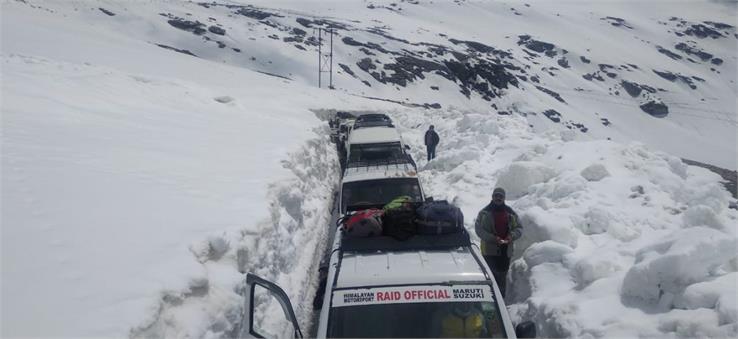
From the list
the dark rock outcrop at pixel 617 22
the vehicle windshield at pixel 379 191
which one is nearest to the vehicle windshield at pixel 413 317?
the vehicle windshield at pixel 379 191

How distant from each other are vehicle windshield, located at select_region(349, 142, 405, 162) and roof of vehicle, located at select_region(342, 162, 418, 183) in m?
2.39

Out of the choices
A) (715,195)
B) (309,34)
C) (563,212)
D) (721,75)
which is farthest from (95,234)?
(721,75)

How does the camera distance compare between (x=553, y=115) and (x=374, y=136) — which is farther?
(x=553, y=115)

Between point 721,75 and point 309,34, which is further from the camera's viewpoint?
point 721,75

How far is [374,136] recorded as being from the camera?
14.2m

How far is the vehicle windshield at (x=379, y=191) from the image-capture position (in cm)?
890

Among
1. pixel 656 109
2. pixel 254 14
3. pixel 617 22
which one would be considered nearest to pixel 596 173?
pixel 656 109

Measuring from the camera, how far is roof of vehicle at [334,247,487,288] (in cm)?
468

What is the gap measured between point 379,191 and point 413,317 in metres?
4.78

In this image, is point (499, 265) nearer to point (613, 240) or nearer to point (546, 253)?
point (546, 253)

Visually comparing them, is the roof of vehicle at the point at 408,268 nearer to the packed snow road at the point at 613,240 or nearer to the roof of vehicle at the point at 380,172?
the packed snow road at the point at 613,240

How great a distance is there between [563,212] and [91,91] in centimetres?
1419

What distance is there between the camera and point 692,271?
16.6 ft

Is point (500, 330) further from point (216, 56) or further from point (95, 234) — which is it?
point (216, 56)
